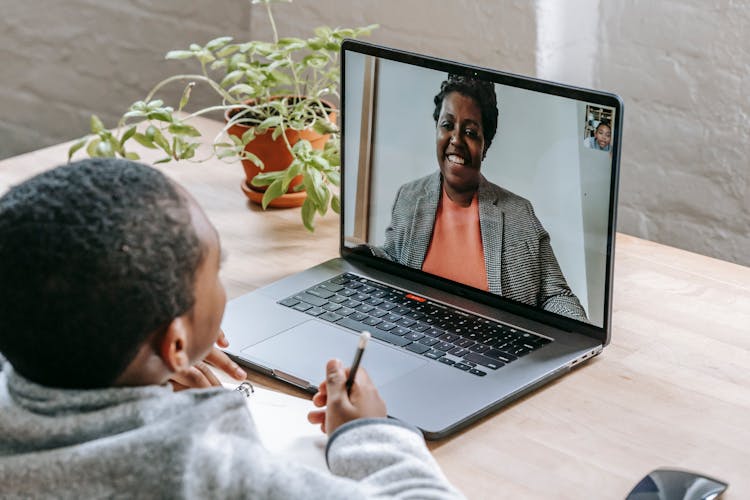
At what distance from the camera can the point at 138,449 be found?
2.10ft

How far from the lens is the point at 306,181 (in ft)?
4.27

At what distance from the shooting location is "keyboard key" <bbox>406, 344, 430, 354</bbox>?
1039mm

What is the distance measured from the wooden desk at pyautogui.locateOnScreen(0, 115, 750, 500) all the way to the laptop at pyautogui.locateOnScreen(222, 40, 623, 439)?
3cm

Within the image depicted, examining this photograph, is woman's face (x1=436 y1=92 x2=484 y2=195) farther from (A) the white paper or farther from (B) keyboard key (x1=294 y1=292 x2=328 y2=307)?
(A) the white paper

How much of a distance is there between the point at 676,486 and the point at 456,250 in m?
0.38

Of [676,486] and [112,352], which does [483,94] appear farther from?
[112,352]

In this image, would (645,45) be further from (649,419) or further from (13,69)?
(13,69)

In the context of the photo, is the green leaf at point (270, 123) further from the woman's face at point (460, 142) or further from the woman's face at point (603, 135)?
the woman's face at point (603, 135)

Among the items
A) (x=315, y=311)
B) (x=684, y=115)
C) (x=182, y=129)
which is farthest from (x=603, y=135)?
(x=684, y=115)

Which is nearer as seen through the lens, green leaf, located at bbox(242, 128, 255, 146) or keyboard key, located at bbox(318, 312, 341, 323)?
keyboard key, located at bbox(318, 312, 341, 323)

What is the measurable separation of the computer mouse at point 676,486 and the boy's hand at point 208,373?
366mm

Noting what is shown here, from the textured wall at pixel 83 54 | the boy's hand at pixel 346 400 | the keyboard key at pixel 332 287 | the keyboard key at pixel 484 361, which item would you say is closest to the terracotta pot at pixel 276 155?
the keyboard key at pixel 332 287

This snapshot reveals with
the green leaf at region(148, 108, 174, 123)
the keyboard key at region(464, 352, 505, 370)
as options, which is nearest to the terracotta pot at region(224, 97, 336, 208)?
the green leaf at region(148, 108, 174, 123)

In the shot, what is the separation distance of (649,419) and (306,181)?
0.52 m
